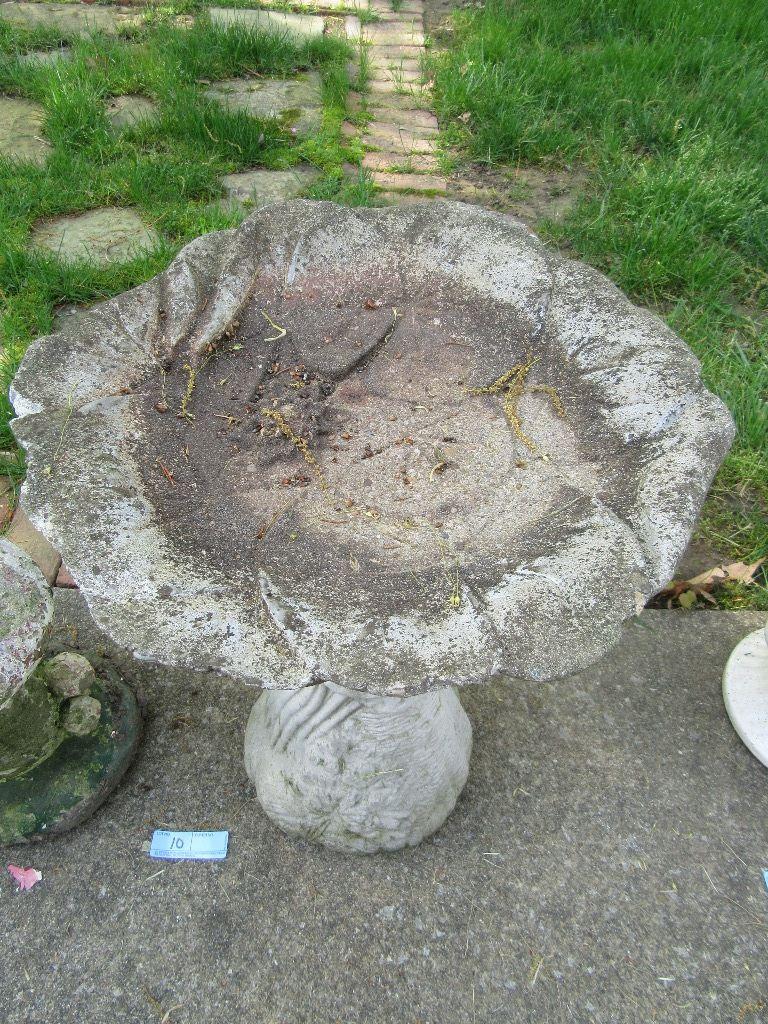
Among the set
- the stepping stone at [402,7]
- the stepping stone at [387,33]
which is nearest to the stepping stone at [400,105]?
the stepping stone at [387,33]

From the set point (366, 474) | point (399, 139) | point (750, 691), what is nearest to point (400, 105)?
point (399, 139)

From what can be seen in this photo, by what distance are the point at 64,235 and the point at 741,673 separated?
2987 mm

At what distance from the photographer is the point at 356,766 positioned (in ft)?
5.65

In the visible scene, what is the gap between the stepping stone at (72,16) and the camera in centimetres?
434

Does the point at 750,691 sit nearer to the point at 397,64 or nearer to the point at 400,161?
the point at 400,161

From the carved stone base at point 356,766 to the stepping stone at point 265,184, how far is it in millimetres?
2410

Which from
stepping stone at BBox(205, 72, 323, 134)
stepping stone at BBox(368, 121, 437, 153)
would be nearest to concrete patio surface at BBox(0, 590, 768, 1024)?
stepping stone at BBox(368, 121, 437, 153)

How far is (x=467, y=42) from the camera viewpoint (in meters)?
4.24

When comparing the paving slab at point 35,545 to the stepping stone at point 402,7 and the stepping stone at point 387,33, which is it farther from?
the stepping stone at point 402,7

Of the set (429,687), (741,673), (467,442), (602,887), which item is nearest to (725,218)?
(741,673)

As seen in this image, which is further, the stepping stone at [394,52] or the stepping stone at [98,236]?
the stepping stone at [394,52]

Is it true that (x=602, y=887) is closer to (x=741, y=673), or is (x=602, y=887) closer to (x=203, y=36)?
(x=741, y=673)

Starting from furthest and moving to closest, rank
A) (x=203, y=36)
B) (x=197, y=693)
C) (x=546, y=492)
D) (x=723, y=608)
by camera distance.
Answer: (x=203, y=36) < (x=723, y=608) < (x=197, y=693) < (x=546, y=492)

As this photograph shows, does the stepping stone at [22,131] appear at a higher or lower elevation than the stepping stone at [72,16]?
lower
